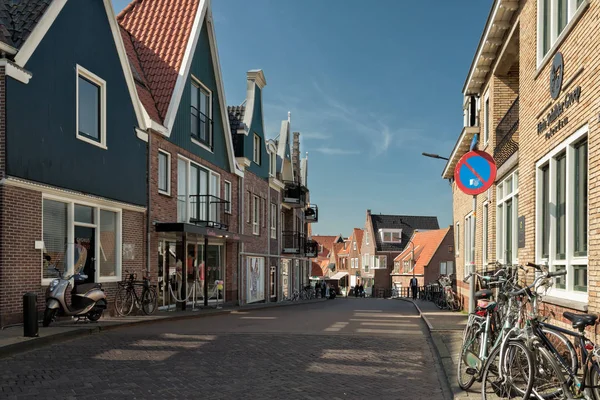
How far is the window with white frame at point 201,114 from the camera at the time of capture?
21297mm

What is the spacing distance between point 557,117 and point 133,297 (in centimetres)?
1163

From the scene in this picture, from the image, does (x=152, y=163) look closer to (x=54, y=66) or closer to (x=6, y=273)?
(x=54, y=66)

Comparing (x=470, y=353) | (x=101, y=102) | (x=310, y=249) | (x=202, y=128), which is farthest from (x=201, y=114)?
(x=310, y=249)

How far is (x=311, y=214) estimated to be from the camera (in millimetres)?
45750

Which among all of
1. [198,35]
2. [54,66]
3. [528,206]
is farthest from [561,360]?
[198,35]

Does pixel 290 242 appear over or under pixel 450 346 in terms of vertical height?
over

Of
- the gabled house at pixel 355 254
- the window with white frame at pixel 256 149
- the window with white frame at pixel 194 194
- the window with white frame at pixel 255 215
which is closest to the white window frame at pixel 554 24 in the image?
the window with white frame at pixel 194 194

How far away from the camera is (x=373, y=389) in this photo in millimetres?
6957

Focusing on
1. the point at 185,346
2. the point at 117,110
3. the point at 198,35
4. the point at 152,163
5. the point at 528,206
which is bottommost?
the point at 185,346

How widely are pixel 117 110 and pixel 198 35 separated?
6566 mm

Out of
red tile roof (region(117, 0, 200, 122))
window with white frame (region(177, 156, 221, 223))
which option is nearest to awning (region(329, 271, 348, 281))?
window with white frame (region(177, 156, 221, 223))

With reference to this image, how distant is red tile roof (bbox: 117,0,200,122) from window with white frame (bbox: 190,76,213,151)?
4.47 ft

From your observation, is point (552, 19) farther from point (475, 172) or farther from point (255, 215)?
point (255, 215)

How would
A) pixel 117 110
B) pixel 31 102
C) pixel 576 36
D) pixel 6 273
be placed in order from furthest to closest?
pixel 117 110 → pixel 31 102 → pixel 6 273 → pixel 576 36
